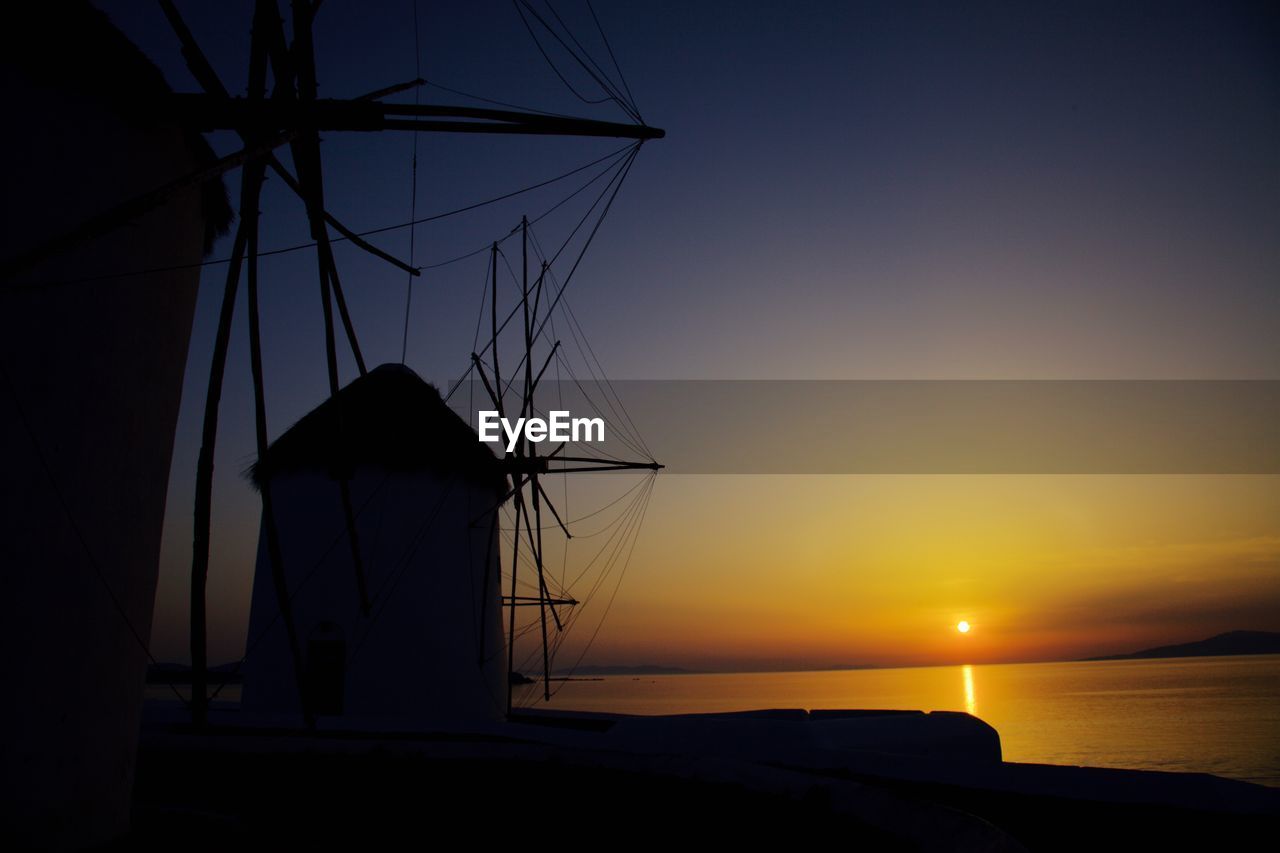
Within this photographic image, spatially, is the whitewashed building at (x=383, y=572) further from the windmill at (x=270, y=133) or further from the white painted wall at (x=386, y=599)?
the windmill at (x=270, y=133)

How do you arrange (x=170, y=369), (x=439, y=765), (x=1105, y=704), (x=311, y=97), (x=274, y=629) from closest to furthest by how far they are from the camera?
(x=170, y=369)
(x=311, y=97)
(x=439, y=765)
(x=274, y=629)
(x=1105, y=704)

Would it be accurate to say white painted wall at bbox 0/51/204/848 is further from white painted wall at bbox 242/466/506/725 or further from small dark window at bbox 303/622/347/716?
white painted wall at bbox 242/466/506/725

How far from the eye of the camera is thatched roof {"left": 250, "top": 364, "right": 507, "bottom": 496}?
15.1 meters

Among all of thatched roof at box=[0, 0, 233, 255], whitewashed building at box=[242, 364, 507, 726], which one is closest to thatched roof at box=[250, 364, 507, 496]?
whitewashed building at box=[242, 364, 507, 726]

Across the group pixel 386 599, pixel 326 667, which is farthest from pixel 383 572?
pixel 326 667

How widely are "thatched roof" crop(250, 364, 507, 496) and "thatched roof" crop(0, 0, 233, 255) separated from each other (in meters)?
10.5

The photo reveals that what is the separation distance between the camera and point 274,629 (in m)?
14.7

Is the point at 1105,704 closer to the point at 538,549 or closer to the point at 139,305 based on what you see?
the point at 538,549

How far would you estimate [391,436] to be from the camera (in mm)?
15297

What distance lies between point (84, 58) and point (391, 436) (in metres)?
11.6

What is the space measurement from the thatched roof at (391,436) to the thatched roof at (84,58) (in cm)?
1054

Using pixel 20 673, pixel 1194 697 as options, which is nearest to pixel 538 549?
pixel 20 673

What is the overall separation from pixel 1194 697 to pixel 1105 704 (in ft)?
36.6

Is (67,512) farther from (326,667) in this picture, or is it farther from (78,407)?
(326,667)
